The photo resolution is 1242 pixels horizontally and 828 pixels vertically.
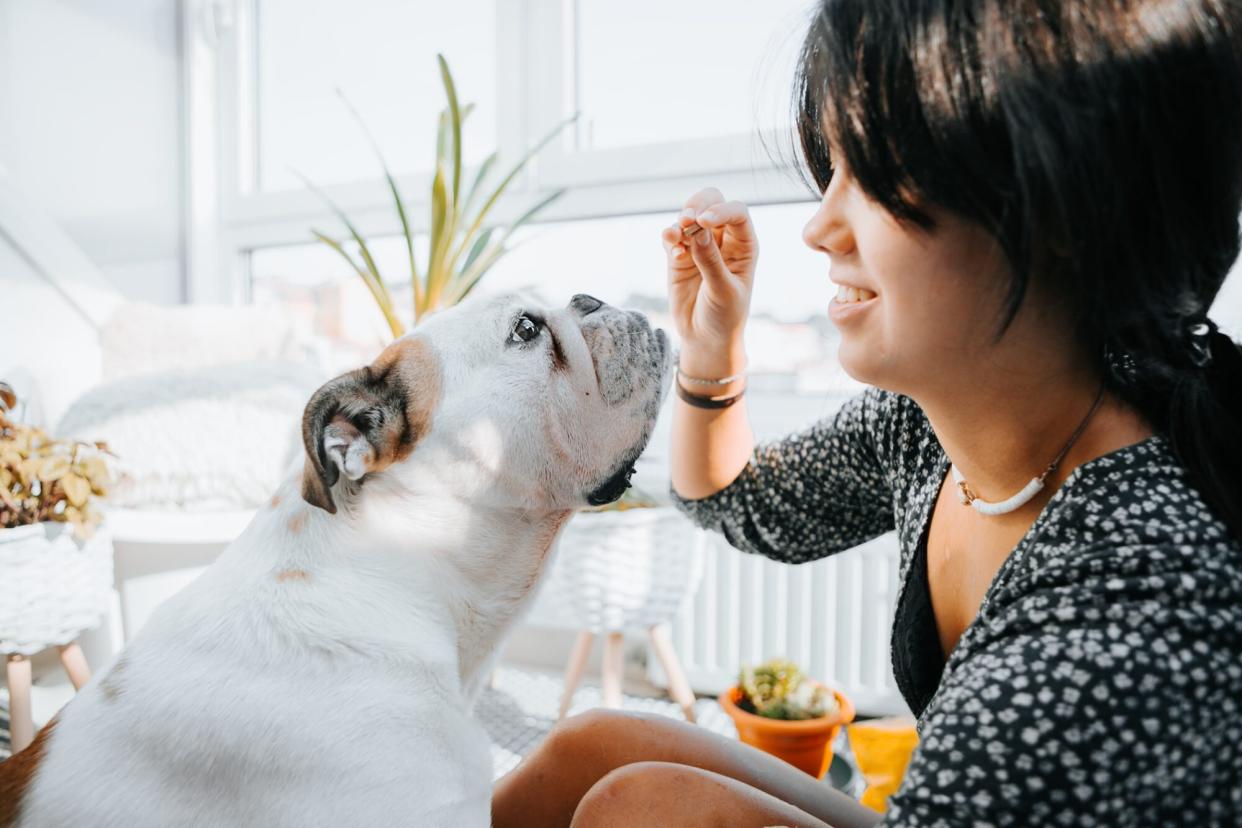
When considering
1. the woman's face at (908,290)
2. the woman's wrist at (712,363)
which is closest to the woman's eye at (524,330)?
the woman's wrist at (712,363)

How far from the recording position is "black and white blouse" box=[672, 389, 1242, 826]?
543 mm

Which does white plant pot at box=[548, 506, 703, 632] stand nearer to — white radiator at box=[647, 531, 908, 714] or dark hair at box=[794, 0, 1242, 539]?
white radiator at box=[647, 531, 908, 714]

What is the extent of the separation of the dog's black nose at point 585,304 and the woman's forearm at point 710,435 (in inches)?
5.4

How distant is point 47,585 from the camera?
1539mm

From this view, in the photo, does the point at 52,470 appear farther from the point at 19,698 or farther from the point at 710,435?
the point at 710,435

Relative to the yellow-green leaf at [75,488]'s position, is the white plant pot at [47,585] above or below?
below

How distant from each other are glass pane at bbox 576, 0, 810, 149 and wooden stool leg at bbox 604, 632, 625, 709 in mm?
1338

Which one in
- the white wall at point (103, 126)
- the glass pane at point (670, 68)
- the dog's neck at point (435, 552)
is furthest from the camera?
the white wall at point (103, 126)

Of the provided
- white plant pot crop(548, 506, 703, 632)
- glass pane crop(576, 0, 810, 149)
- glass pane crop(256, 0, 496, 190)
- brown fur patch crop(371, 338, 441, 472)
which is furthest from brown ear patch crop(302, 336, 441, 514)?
glass pane crop(256, 0, 496, 190)

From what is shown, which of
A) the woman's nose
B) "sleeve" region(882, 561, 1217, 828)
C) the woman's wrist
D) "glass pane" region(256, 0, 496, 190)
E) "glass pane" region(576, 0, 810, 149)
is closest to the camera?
"sleeve" region(882, 561, 1217, 828)

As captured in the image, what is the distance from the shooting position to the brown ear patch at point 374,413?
0.81m

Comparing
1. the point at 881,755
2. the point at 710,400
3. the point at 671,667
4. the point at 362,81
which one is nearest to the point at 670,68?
the point at 362,81

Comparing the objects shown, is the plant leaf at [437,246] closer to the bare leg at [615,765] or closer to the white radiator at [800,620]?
the white radiator at [800,620]

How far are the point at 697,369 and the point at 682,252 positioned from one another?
0.52ft
